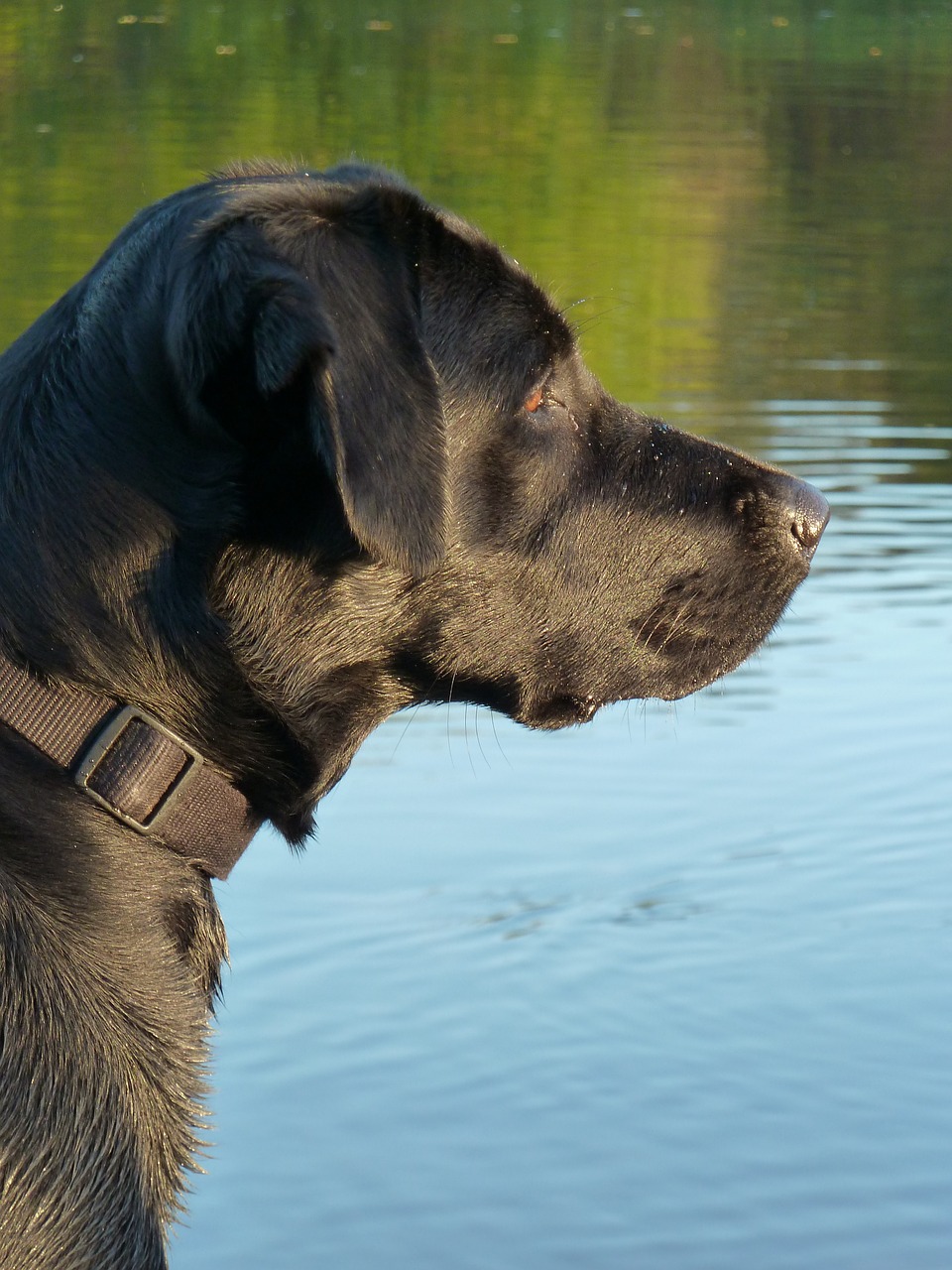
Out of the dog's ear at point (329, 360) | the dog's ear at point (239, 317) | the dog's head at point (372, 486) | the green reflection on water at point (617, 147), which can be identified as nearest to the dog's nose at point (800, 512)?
the dog's head at point (372, 486)

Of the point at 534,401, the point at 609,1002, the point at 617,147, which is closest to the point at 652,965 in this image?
the point at 609,1002

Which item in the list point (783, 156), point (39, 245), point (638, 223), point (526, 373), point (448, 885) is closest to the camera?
point (526, 373)

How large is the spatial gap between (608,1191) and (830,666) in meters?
3.44

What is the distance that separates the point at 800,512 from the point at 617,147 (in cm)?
2284

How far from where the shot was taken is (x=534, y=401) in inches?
133

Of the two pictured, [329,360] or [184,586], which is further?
[184,586]

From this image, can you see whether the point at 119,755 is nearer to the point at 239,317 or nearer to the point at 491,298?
the point at 239,317

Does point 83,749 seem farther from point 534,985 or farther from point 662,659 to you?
point 534,985

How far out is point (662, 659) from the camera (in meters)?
3.70

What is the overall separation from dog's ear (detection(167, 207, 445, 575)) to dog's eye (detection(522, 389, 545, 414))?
1.33ft

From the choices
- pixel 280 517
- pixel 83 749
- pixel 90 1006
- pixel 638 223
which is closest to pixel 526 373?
pixel 280 517

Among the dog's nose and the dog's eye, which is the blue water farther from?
the dog's eye

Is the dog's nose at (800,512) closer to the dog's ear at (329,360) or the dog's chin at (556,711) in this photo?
the dog's chin at (556,711)

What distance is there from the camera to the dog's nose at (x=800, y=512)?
3754 millimetres
